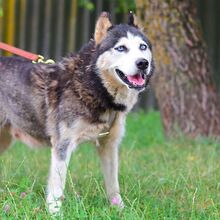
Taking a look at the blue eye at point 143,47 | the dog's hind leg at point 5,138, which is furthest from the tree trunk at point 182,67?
the blue eye at point 143,47

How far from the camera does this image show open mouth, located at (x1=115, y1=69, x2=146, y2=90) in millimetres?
5328

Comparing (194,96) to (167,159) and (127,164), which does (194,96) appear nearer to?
(167,159)

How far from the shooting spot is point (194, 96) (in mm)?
9109

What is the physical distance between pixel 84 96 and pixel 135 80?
47 centimetres

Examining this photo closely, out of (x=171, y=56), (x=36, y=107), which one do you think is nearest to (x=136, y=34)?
(x=36, y=107)

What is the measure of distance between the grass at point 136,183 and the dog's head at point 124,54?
0.87 metres

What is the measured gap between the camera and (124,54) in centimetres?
534

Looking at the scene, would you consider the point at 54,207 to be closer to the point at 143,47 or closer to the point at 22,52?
the point at 143,47

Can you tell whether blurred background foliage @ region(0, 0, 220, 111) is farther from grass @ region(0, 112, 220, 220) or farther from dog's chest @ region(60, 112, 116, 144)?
→ dog's chest @ region(60, 112, 116, 144)

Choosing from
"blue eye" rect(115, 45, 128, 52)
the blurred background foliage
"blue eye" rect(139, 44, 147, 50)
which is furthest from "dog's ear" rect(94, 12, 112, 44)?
the blurred background foliage

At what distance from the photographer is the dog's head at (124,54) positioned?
5277mm

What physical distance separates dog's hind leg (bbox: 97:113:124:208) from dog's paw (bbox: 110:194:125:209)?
0.06 m

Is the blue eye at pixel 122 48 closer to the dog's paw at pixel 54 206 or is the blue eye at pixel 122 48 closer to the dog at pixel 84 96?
the dog at pixel 84 96

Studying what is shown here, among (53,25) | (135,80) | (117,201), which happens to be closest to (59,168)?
(117,201)
